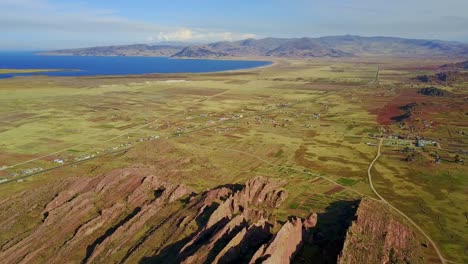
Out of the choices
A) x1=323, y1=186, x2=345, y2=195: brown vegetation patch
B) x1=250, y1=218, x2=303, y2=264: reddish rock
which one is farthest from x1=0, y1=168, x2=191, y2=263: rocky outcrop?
x1=323, y1=186, x2=345, y2=195: brown vegetation patch

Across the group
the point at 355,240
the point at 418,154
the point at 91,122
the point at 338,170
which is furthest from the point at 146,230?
the point at 91,122

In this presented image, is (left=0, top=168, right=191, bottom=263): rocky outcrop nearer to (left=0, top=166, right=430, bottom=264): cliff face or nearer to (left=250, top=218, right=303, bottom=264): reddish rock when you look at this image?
(left=0, top=166, right=430, bottom=264): cliff face

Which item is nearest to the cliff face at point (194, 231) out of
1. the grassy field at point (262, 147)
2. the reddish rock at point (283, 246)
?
the reddish rock at point (283, 246)

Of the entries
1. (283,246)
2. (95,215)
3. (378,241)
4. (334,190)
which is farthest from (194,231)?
(334,190)

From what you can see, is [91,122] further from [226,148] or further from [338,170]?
[338,170]

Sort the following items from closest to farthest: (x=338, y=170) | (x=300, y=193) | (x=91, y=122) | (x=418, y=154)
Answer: (x=300, y=193), (x=338, y=170), (x=418, y=154), (x=91, y=122)

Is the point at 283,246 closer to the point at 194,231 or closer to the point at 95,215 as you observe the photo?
the point at 194,231
